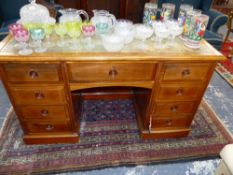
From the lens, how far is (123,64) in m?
1.15

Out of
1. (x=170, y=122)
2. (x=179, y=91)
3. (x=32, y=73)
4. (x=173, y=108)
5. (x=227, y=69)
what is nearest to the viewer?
(x=32, y=73)

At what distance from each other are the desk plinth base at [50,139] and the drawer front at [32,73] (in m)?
0.53

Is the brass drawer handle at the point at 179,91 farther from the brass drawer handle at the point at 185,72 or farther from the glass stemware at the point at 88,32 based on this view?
the glass stemware at the point at 88,32

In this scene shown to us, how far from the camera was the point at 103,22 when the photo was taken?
1262 millimetres

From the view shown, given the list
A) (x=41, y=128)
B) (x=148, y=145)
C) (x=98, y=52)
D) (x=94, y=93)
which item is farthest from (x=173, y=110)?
(x=41, y=128)

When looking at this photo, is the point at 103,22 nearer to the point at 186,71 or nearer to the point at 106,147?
the point at 186,71

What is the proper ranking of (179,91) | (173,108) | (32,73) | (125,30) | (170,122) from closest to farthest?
(32,73) < (125,30) < (179,91) < (173,108) < (170,122)

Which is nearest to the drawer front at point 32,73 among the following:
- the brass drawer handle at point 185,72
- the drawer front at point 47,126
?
the drawer front at point 47,126

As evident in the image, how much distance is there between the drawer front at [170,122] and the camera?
4.94 ft

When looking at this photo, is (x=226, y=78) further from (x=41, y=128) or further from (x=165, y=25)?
(x=41, y=128)

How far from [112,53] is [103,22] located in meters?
0.28

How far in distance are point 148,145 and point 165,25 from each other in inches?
37.0

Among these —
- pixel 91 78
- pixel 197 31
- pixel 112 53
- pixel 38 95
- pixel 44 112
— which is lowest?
pixel 44 112

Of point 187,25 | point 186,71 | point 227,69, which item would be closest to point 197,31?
point 187,25
